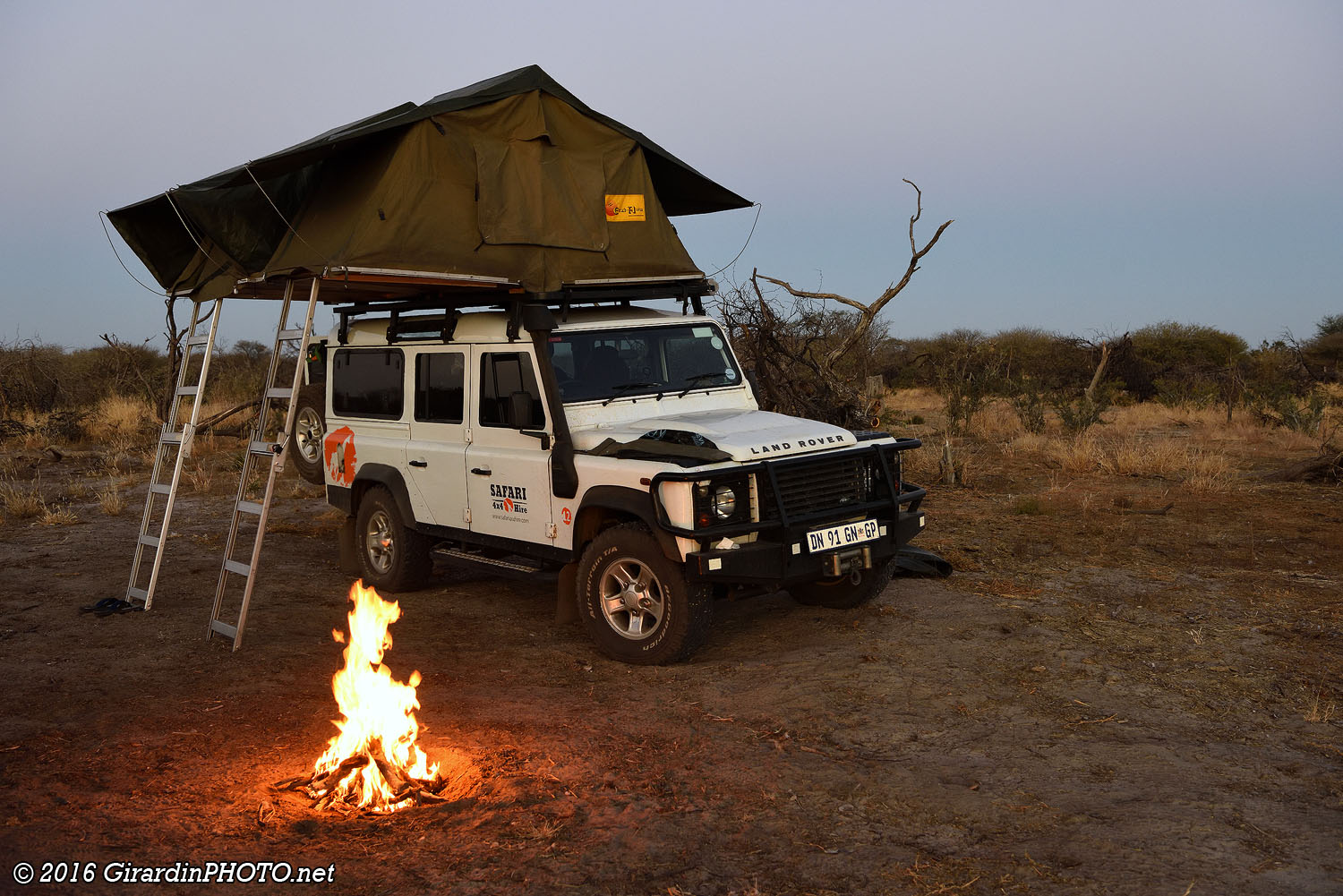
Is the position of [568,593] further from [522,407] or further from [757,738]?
[757,738]

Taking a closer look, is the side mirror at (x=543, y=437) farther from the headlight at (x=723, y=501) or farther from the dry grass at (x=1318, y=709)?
the dry grass at (x=1318, y=709)

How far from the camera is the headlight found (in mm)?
5789

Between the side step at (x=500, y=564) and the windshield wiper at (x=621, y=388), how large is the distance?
1.23 meters

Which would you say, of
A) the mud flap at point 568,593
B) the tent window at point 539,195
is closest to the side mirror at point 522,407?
the mud flap at point 568,593

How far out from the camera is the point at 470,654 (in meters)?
6.57

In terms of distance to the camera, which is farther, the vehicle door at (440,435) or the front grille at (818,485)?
the vehicle door at (440,435)

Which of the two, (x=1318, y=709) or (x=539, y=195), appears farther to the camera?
(x=539, y=195)

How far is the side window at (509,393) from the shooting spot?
6.68m

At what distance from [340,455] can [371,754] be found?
4.70m

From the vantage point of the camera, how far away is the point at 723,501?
5.85m

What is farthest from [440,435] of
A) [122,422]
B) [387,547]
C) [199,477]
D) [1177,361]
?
[1177,361]

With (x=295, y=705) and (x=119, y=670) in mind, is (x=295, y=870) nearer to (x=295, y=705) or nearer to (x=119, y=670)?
(x=295, y=705)

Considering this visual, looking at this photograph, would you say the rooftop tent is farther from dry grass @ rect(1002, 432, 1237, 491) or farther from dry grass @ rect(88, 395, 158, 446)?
dry grass @ rect(88, 395, 158, 446)

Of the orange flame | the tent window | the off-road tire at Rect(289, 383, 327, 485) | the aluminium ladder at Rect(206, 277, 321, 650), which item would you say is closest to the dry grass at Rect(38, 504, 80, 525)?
the off-road tire at Rect(289, 383, 327, 485)
